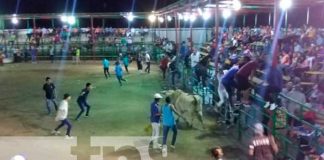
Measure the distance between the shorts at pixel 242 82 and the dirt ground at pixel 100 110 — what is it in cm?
177

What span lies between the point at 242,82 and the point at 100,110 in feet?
25.3

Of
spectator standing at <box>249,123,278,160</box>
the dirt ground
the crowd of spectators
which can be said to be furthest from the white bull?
spectator standing at <box>249,123,278,160</box>

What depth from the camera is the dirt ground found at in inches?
561

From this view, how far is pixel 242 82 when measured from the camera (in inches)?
551

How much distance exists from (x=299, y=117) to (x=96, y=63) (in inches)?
1249

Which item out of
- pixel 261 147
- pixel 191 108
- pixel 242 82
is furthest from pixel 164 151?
pixel 261 147

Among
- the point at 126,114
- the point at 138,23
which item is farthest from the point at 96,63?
the point at 126,114

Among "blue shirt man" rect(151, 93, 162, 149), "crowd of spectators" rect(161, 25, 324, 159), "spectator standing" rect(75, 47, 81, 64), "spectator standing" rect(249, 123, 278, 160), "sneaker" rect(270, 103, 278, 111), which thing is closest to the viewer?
"spectator standing" rect(249, 123, 278, 160)

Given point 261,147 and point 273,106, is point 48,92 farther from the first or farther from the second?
point 261,147

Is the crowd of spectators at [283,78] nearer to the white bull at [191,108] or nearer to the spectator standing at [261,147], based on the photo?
the white bull at [191,108]

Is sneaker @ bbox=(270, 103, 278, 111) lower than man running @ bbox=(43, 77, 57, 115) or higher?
higher

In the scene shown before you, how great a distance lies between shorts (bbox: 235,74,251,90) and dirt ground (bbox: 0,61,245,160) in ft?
5.82

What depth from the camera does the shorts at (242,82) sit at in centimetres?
1391

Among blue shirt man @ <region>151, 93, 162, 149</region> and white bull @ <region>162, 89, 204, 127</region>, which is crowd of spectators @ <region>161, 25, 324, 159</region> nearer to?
white bull @ <region>162, 89, 204, 127</region>
